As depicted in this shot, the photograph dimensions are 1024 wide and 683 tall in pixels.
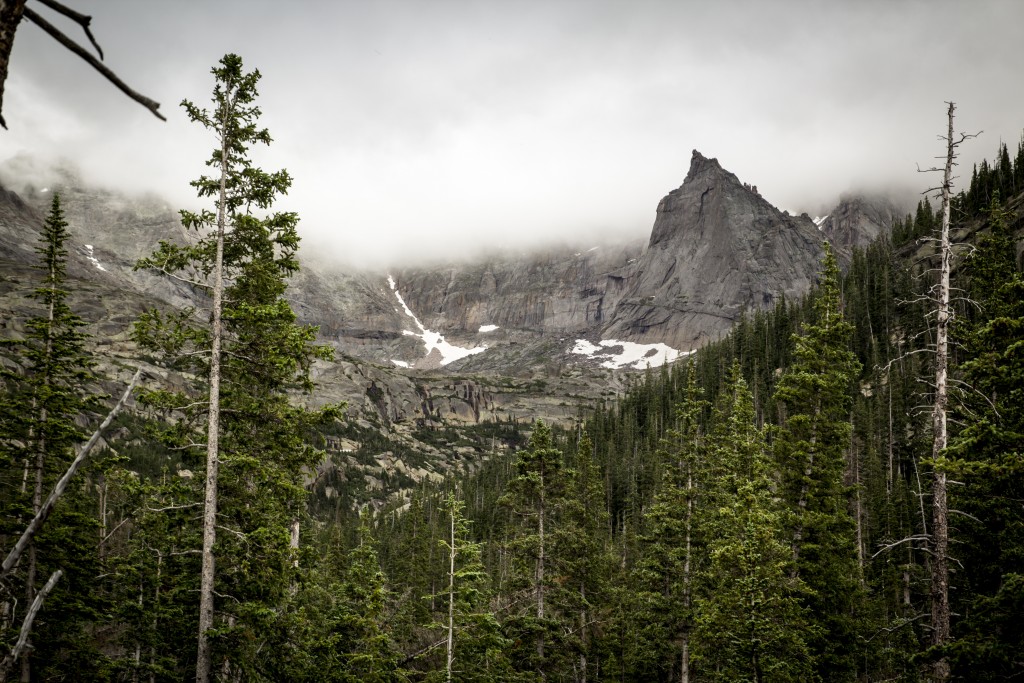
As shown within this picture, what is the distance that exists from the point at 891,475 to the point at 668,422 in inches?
1825

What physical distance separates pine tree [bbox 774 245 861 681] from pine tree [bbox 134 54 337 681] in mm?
17775

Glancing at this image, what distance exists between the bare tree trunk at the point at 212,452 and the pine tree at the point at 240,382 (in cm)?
3

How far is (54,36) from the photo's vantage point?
2602mm

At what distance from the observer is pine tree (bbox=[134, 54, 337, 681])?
12.6 meters

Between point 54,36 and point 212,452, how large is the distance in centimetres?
1155

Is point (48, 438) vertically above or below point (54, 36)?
below

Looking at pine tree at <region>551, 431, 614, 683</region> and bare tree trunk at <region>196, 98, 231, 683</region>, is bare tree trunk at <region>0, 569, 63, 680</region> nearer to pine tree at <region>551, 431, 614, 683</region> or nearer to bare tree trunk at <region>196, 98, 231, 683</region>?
bare tree trunk at <region>196, 98, 231, 683</region>

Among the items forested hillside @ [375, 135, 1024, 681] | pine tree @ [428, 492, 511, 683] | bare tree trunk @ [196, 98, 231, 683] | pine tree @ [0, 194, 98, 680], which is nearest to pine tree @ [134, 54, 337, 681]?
bare tree trunk @ [196, 98, 231, 683]

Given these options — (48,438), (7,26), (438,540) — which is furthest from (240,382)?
(7,26)

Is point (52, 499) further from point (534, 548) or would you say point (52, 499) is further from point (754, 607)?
point (534, 548)

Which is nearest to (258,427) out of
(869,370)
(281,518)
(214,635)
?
(281,518)

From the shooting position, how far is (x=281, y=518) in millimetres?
14039

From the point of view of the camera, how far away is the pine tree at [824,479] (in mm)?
21328

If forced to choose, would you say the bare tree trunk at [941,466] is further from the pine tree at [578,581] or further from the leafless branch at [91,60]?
the leafless branch at [91,60]
